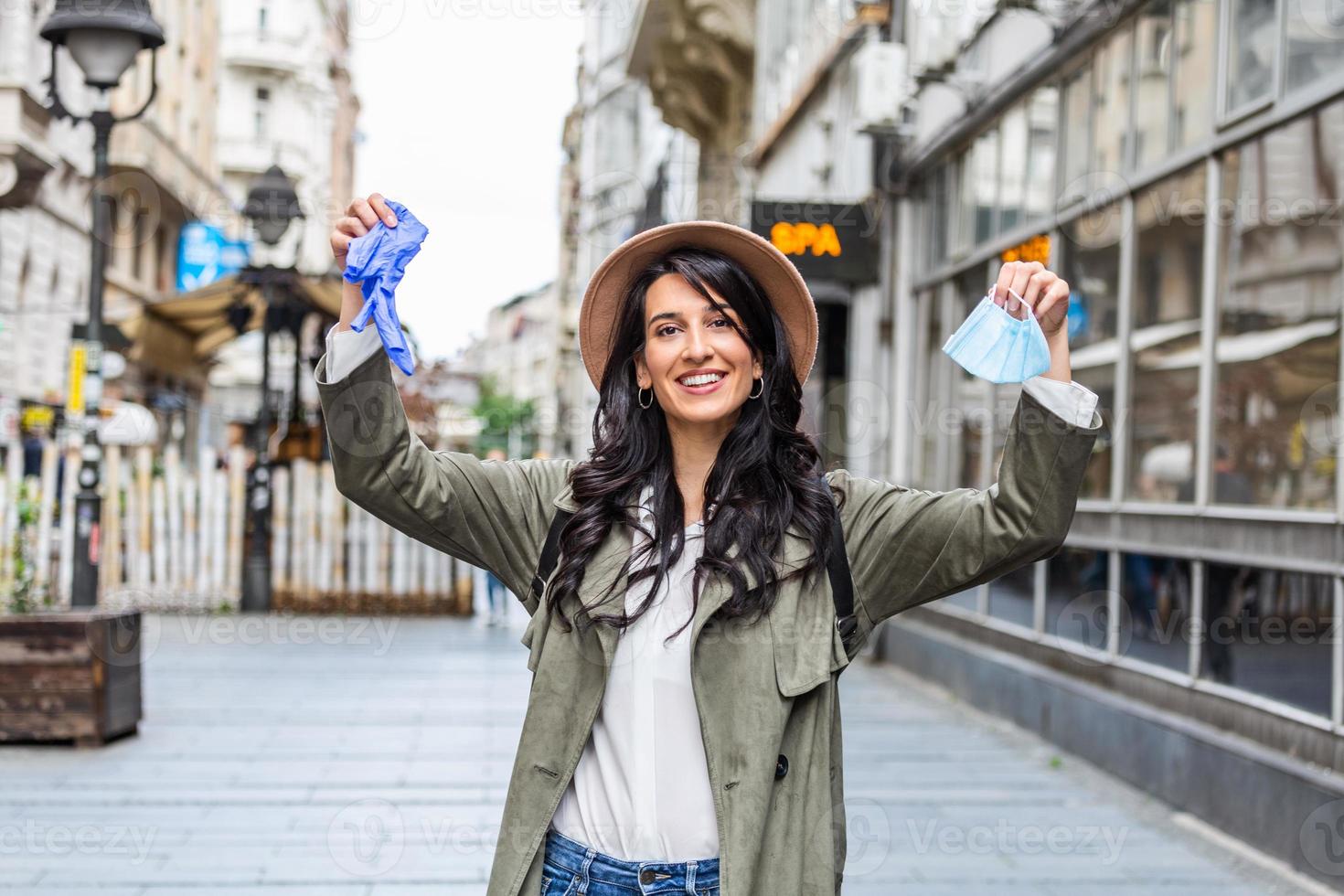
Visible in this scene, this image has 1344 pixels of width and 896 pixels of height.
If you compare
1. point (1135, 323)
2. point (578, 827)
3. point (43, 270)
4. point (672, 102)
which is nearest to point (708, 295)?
point (578, 827)

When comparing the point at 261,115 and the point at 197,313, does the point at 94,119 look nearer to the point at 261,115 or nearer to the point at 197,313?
the point at 197,313

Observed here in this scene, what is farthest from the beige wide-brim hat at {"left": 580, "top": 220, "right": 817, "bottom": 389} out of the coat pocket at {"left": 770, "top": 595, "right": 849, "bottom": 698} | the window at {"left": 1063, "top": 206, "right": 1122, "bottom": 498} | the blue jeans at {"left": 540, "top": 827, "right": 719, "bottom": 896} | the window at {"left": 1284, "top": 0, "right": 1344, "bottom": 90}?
the window at {"left": 1063, "top": 206, "right": 1122, "bottom": 498}

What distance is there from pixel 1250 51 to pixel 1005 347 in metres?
5.45

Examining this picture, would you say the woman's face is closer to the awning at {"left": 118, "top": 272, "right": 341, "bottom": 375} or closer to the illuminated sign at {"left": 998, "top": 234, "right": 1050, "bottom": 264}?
the illuminated sign at {"left": 998, "top": 234, "right": 1050, "bottom": 264}

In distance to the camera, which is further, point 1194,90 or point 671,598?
point 1194,90

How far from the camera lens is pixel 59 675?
7680 mm

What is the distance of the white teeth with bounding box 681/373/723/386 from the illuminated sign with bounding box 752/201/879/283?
33.0 feet

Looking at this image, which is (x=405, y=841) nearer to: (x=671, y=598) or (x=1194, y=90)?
(x=671, y=598)

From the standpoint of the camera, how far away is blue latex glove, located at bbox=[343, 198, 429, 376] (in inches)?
85.6

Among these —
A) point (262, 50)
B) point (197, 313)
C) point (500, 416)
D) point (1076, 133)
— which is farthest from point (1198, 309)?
point (500, 416)

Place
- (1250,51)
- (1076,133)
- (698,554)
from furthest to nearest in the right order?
(1076,133) → (1250,51) → (698,554)

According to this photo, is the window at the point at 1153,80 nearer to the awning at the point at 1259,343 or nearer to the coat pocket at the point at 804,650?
the awning at the point at 1259,343

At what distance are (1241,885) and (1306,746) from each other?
658 millimetres

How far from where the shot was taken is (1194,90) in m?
7.47
